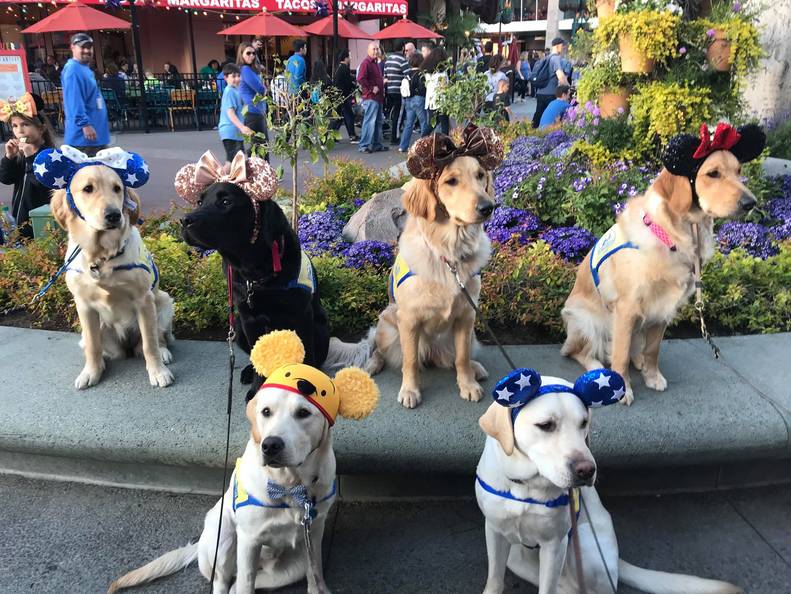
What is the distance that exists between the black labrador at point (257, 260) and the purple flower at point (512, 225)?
2.86 meters

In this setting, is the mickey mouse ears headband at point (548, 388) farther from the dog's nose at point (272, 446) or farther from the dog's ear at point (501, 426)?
the dog's nose at point (272, 446)

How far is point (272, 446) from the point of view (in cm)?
204

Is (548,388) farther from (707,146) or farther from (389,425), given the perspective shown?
(707,146)

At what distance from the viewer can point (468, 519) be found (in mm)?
3055

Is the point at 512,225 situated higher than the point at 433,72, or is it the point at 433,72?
the point at 433,72

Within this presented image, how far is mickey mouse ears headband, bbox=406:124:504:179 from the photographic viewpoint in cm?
298

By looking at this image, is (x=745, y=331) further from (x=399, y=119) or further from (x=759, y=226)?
(x=399, y=119)

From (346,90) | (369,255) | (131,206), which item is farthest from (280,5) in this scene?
(131,206)

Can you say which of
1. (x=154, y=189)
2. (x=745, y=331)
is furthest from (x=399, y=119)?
(x=745, y=331)

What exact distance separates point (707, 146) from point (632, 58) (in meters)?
3.78

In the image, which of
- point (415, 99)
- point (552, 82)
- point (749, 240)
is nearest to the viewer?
point (749, 240)

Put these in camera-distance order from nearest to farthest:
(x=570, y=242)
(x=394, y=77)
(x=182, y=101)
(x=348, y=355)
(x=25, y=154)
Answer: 1. (x=348, y=355)
2. (x=570, y=242)
3. (x=25, y=154)
4. (x=394, y=77)
5. (x=182, y=101)

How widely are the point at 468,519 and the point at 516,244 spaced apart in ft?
9.79

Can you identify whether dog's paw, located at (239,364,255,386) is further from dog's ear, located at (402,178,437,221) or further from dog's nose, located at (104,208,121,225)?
dog's ear, located at (402,178,437,221)
